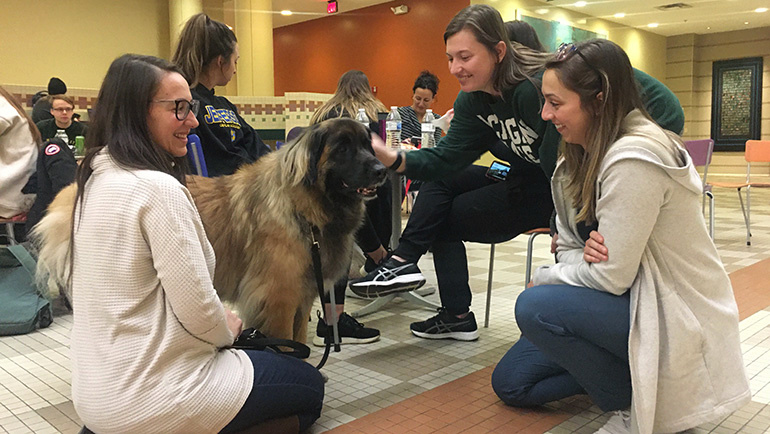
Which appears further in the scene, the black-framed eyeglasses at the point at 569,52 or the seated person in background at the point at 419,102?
the seated person in background at the point at 419,102

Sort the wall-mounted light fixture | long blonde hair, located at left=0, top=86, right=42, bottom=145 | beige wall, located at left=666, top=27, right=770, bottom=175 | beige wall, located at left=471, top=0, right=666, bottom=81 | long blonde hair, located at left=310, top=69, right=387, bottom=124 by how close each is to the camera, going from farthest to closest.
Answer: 1. beige wall, located at left=666, top=27, right=770, bottom=175
2. beige wall, located at left=471, top=0, right=666, bottom=81
3. the wall-mounted light fixture
4. long blonde hair, located at left=310, top=69, right=387, bottom=124
5. long blonde hair, located at left=0, top=86, right=42, bottom=145

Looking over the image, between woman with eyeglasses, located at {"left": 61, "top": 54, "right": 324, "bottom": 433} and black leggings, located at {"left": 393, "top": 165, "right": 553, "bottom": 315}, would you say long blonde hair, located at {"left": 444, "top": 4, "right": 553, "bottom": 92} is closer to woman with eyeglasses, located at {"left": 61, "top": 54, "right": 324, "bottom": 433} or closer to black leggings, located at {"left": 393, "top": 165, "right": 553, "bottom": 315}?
black leggings, located at {"left": 393, "top": 165, "right": 553, "bottom": 315}

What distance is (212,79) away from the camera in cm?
293

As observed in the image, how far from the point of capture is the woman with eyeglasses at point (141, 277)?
4.61ft

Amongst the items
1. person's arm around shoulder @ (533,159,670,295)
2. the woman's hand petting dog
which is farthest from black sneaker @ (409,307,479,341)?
the woman's hand petting dog

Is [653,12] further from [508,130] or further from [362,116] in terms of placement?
[508,130]

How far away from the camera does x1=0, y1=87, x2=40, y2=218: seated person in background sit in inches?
139

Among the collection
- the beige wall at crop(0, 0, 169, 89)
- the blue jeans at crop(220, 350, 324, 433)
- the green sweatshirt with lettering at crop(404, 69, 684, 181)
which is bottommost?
the blue jeans at crop(220, 350, 324, 433)

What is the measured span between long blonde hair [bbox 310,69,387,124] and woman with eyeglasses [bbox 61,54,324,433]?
243 centimetres

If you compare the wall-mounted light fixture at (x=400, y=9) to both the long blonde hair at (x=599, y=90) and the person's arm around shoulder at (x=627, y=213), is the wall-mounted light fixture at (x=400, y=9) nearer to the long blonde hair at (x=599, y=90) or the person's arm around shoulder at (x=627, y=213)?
the long blonde hair at (x=599, y=90)

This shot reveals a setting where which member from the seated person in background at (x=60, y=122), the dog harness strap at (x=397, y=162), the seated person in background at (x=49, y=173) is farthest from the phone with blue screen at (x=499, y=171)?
the seated person in background at (x=60, y=122)

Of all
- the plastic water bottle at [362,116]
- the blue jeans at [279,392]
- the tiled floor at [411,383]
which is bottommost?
the tiled floor at [411,383]

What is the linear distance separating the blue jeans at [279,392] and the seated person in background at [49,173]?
230 centimetres

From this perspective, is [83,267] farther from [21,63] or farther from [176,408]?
[21,63]
